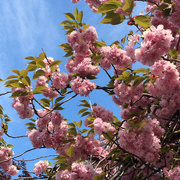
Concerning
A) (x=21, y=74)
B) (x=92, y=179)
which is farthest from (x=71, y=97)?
(x=92, y=179)

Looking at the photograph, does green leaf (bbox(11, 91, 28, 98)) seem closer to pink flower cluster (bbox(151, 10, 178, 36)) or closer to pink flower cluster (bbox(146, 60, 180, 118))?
pink flower cluster (bbox(146, 60, 180, 118))

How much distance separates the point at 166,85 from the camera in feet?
6.95

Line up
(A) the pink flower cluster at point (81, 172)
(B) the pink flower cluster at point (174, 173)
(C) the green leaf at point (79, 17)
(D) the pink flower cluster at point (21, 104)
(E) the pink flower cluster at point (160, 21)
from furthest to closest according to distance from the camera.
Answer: (C) the green leaf at point (79, 17) < (D) the pink flower cluster at point (21, 104) < (E) the pink flower cluster at point (160, 21) < (B) the pink flower cluster at point (174, 173) < (A) the pink flower cluster at point (81, 172)

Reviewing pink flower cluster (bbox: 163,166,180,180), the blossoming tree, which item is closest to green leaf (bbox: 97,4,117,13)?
the blossoming tree

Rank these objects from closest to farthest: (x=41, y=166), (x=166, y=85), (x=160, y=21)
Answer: (x=166, y=85)
(x=160, y=21)
(x=41, y=166)

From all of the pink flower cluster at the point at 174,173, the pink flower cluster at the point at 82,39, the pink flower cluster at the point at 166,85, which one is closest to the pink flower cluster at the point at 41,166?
the pink flower cluster at the point at 82,39

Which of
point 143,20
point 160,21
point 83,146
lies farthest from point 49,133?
point 160,21

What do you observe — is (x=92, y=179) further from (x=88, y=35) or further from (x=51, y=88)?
(x=88, y=35)

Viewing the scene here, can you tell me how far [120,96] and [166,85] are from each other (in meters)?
0.58

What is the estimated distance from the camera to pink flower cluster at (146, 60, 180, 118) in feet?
6.75

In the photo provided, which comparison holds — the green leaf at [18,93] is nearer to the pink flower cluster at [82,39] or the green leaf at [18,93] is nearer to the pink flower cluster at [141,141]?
the pink flower cluster at [82,39]

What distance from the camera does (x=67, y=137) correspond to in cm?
322

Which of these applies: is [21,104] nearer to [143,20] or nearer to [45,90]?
[45,90]

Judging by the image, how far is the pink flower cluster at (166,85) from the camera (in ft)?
6.75
